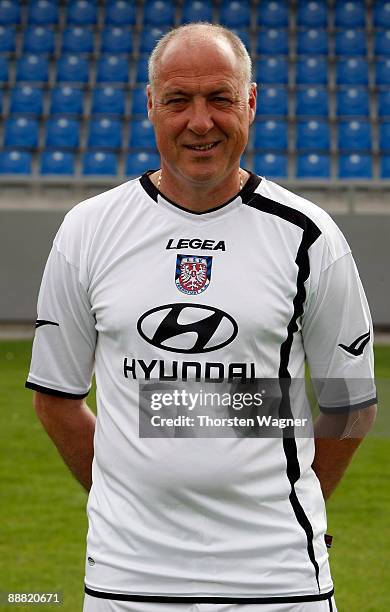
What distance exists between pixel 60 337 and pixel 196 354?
34cm

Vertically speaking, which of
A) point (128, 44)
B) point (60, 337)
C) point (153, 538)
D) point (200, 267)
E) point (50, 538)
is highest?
point (128, 44)

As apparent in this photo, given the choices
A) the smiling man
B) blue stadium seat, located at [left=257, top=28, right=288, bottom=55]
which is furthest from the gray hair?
blue stadium seat, located at [left=257, top=28, right=288, bottom=55]

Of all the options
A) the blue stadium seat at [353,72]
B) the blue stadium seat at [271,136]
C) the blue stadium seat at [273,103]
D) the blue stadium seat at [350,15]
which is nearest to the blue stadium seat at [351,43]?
the blue stadium seat at [350,15]

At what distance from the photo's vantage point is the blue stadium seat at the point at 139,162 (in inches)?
611

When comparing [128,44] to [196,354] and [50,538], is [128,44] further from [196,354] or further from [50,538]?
[196,354]

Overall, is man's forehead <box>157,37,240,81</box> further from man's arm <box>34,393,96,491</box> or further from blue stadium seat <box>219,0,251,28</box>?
→ blue stadium seat <box>219,0,251,28</box>

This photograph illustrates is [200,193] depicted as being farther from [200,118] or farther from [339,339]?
[339,339]

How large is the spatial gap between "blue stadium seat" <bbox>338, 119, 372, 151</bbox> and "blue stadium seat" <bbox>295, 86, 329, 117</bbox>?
1.83 feet

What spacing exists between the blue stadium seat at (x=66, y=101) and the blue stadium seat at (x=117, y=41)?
1.34 metres

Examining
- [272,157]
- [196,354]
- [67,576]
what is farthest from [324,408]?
[272,157]

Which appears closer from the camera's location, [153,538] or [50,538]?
[153,538]

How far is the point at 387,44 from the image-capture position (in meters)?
17.6

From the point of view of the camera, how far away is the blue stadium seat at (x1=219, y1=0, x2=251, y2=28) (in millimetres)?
18250

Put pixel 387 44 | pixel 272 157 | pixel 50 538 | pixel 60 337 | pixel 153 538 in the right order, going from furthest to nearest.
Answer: pixel 387 44 < pixel 272 157 < pixel 50 538 < pixel 60 337 < pixel 153 538
